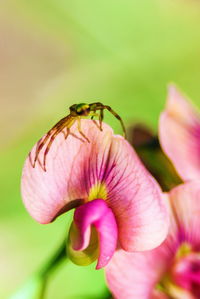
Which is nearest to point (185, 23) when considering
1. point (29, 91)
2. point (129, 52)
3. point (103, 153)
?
point (129, 52)

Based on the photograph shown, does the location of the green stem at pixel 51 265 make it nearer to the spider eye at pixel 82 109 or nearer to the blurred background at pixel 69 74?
the blurred background at pixel 69 74

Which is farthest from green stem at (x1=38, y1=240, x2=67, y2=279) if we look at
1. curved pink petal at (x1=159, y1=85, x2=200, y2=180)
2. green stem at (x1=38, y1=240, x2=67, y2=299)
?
curved pink petal at (x1=159, y1=85, x2=200, y2=180)

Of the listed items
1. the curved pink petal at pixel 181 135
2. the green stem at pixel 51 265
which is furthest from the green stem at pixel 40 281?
the curved pink petal at pixel 181 135

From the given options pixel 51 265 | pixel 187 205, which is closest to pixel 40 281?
pixel 51 265

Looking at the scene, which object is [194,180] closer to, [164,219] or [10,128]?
[164,219]

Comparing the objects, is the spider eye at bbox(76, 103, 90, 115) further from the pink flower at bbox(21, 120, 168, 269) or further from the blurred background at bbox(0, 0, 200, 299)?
the blurred background at bbox(0, 0, 200, 299)

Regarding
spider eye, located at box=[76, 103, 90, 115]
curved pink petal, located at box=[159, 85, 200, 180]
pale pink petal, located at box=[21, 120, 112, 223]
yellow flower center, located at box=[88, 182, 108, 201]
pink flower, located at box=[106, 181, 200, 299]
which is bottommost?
pink flower, located at box=[106, 181, 200, 299]

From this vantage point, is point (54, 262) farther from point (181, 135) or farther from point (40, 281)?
point (181, 135)
